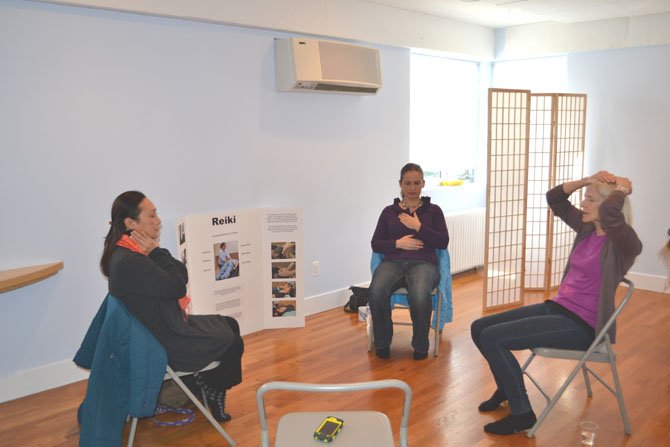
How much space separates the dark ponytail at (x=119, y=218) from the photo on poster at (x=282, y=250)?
1912mm

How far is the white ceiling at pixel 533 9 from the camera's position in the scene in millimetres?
5125

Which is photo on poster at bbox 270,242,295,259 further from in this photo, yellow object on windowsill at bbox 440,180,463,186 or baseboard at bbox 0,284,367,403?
yellow object on windowsill at bbox 440,180,463,186

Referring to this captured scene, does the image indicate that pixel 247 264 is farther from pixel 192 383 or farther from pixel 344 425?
pixel 344 425

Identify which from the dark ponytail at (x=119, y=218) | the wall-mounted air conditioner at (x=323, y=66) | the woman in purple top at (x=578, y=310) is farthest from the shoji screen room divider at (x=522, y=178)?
the dark ponytail at (x=119, y=218)

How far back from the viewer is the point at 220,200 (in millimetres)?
4449

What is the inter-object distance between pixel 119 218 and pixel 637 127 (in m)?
5.08

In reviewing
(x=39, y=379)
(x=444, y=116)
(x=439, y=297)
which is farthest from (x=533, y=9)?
(x=39, y=379)

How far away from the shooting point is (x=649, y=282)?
5832mm

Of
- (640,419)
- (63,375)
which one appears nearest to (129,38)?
(63,375)

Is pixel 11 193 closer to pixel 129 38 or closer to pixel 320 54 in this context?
pixel 129 38

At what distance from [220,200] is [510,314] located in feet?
7.48

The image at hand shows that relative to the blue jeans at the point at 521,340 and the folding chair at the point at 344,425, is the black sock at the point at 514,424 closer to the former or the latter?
the blue jeans at the point at 521,340

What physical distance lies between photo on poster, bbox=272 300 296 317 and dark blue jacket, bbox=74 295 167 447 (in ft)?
6.89

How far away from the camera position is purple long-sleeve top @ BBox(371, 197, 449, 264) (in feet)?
13.7
